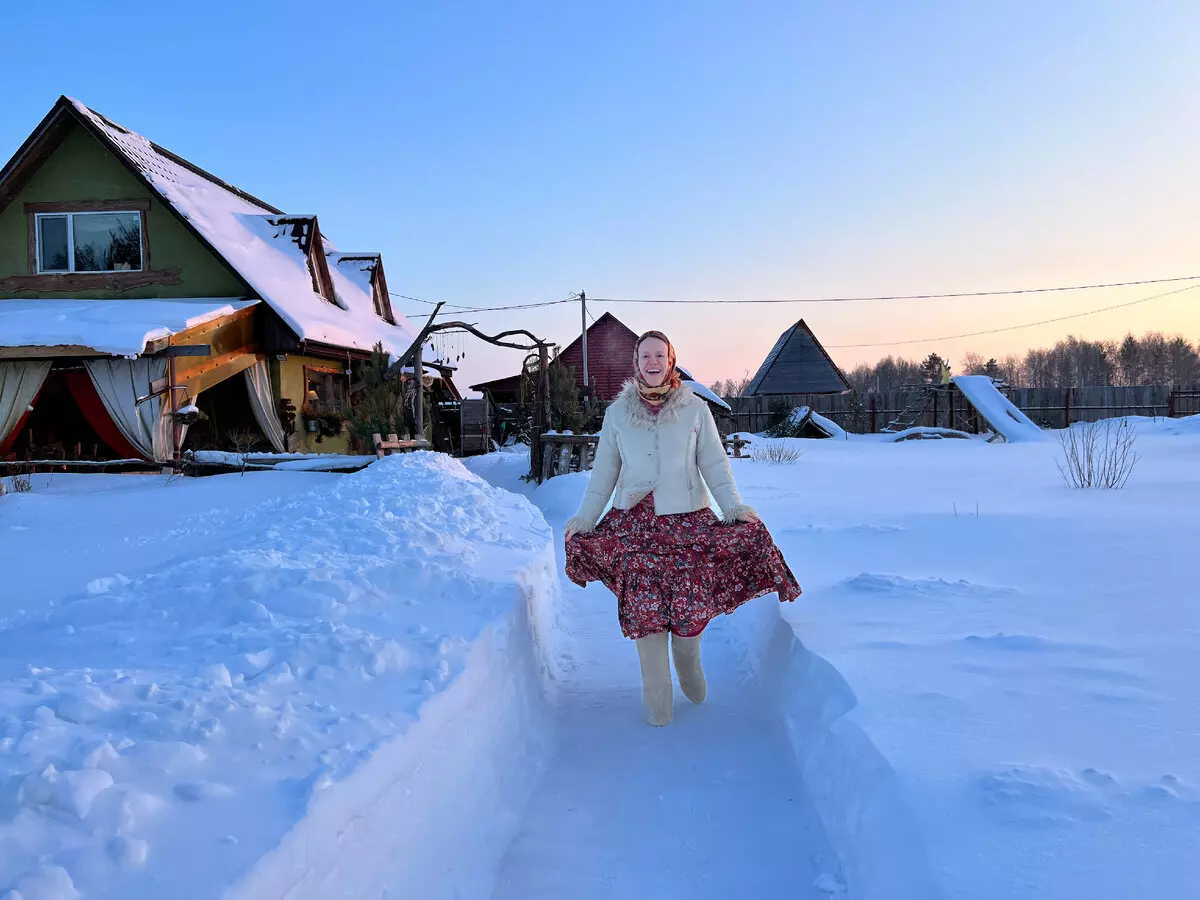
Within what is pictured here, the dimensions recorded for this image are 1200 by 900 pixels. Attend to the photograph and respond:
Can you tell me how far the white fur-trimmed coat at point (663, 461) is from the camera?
12.8ft

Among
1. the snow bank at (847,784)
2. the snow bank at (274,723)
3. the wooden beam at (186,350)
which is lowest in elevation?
the snow bank at (847,784)

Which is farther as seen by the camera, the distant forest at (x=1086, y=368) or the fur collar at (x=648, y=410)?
the distant forest at (x=1086, y=368)

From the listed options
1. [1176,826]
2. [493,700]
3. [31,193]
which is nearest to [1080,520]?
[1176,826]

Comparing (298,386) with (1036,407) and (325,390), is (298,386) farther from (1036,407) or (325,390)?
(1036,407)

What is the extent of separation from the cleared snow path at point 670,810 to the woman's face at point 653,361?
70.0 inches

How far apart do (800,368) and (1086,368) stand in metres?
65.5

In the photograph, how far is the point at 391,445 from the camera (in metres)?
12.5

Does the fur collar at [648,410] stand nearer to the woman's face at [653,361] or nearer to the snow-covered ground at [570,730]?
the woman's face at [653,361]

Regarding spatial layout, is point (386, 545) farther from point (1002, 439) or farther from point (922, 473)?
point (1002, 439)

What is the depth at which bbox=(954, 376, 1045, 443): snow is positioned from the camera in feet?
72.1

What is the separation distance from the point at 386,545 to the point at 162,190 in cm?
1264

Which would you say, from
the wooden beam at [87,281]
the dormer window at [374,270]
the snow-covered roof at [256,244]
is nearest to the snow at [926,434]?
the snow-covered roof at [256,244]

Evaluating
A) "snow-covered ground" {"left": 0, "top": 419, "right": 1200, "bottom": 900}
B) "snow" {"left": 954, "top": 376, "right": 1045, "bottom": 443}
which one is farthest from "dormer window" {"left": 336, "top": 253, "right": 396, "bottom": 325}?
"snow" {"left": 954, "top": 376, "right": 1045, "bottom": 443}

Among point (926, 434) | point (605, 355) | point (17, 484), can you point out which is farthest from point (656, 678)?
point (605, 355)
